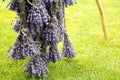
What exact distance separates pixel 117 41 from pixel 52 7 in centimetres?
379

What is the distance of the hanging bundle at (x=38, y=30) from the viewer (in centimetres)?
520

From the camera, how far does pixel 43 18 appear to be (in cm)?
520

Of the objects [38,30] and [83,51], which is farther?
[83,51]

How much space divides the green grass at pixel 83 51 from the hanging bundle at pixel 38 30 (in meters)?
0.47

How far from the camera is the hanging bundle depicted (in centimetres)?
520

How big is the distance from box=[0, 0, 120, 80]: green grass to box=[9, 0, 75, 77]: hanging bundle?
0.47 m

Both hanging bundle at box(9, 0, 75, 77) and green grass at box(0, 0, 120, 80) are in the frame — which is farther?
green grass at box(0, 0, 120, 80)

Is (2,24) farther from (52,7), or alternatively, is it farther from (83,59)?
(52,7)

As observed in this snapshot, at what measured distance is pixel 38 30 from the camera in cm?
534

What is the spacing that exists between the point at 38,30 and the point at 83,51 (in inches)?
109

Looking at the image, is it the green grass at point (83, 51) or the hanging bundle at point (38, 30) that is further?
the green grass at point (83, 51)

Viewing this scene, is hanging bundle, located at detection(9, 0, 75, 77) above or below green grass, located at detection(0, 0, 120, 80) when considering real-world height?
above

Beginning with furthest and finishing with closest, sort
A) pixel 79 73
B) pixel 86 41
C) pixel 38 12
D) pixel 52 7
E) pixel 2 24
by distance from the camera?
→ pixel 2 24 < pixel 86 41 < pixel 79 73 < pixel 52 7 < pixel 38 12

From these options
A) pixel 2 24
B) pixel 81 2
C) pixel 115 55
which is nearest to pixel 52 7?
pixel 115 55
